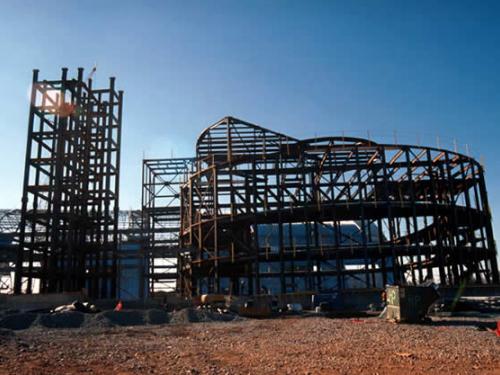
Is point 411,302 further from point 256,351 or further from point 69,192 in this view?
point 69,192

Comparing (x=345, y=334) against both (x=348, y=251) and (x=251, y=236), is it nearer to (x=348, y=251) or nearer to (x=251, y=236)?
(x=348, y=251)

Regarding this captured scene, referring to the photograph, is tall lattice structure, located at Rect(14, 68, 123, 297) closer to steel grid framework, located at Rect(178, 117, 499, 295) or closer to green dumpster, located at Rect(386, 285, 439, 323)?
steel grid framework, located at Rect(178, 117, 499, 295)

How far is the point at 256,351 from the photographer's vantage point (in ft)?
38.5

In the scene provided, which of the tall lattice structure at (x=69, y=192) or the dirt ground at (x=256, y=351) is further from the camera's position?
the tall lattice structure at (x=69, y=192)

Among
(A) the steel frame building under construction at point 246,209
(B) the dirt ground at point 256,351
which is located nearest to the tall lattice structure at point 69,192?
(A) the steel frame building under construction at point 246,209

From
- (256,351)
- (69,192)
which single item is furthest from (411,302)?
(69,192)

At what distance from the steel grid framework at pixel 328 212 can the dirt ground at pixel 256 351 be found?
17.1 m

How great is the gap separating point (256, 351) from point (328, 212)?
24.7m

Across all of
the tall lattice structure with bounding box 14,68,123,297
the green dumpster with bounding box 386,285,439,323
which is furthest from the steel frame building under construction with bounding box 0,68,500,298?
the green dumpster with bounding box 386,285,439,323

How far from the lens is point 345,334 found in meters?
15.1

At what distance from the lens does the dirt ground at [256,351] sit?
9438 mm

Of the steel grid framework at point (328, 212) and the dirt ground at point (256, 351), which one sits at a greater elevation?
the steel grid framework at point (328, 212)

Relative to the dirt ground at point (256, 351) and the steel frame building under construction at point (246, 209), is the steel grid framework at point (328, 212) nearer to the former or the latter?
the steel frame building under construction at point (246, 209)

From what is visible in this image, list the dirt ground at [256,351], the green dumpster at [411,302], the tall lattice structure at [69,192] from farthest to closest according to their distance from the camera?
the tall lattice structure at [69,192]
the green dumpster at [411,302]
the dirt ground at [256,351]
